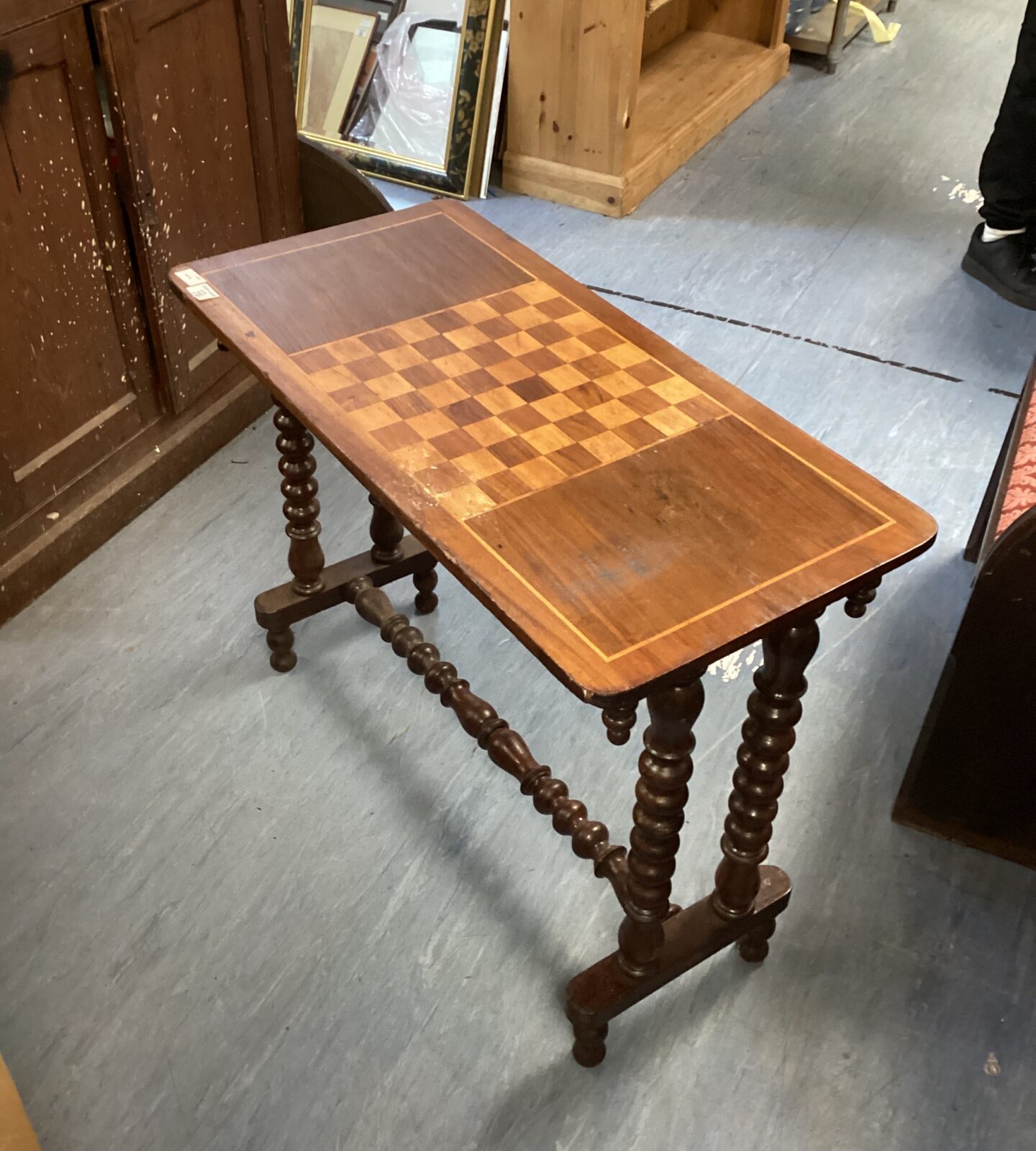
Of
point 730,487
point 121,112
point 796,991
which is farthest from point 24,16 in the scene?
point 796,991

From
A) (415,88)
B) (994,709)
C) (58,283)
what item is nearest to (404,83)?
(415,88)

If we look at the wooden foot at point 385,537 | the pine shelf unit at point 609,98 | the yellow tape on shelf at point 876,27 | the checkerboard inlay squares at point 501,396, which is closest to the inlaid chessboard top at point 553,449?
the checkerboard inlay squares at point 501,396

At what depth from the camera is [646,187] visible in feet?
11.9

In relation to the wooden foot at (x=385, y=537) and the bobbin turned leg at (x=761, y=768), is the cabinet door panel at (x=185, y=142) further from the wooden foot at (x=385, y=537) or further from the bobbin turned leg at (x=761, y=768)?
the bobbin turned leg at (x=761, y=768)

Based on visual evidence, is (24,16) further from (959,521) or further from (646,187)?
(646,187)

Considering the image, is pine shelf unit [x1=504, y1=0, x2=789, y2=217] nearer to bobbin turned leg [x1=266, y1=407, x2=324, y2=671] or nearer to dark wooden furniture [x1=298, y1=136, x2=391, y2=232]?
dark wooden furniture [x1=298, y1=136, x2=391, y2=232]

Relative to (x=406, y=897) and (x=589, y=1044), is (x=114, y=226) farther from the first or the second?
(x=589, y=1044)

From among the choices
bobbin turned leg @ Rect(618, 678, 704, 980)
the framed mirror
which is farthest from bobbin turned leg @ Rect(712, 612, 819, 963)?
the framed mirror

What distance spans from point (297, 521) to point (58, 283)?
0.63 meters

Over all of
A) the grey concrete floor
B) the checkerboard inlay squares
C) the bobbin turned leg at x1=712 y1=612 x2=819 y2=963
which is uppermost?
the checkerboard inlay squares

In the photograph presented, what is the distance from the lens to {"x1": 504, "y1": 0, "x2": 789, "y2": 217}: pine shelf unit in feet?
10.7

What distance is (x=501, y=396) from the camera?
1421 mm

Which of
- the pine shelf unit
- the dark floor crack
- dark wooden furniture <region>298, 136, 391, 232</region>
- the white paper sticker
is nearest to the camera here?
the white paper sticker

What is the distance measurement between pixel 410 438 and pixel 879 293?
7.36 ft
